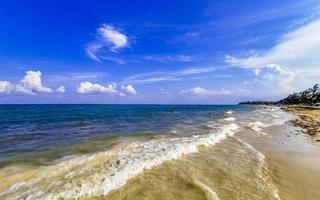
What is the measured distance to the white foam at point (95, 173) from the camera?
731 cm

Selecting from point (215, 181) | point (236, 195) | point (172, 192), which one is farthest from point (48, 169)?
point (236, 195)

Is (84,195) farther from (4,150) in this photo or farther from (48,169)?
(4,150)

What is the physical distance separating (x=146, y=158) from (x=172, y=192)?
397 cm

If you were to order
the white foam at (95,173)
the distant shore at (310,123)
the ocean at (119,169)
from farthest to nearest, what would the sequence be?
the distant shore at (310,123) < the ocean at (119,169) < the white foam at (95,173)

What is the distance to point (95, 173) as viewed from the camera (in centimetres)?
902

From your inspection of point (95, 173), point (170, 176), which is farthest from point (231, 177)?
point (95, 173)

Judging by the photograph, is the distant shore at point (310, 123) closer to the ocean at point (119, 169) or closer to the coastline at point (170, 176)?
the coastline at point (170, 176)

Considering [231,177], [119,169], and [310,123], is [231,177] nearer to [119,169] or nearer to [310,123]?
[119,169]

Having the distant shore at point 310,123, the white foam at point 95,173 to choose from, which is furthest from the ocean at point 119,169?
the distant shore at point 310,123

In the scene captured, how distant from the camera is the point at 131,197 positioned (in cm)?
701

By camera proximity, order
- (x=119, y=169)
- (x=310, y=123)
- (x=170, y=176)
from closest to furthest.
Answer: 1. (x=170, y=176)
2. (x=119, y=169)
3. (x=310, y=123)

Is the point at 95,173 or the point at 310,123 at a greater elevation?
the point at 310,123

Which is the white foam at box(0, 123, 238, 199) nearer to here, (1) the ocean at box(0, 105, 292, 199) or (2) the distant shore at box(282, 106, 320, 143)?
(1) the ocean at box(0, 105, 292, 199)

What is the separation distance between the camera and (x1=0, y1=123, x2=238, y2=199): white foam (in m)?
7.31
